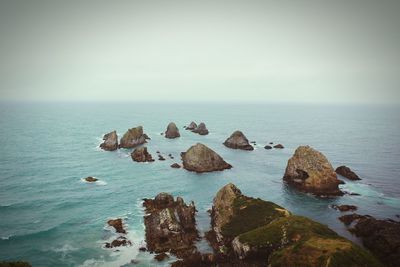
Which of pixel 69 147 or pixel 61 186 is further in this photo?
pixel 69 147

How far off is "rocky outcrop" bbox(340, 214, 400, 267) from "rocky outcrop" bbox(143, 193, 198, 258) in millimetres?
25277

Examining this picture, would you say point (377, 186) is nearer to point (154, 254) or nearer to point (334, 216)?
point (334, 216)

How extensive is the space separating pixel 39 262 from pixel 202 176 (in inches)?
1770

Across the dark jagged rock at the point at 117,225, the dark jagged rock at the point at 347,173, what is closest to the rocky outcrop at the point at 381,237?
the dark jagged rock at the point at 347,173

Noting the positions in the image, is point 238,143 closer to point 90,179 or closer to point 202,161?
point 202,161

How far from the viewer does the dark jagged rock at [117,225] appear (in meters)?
44.1

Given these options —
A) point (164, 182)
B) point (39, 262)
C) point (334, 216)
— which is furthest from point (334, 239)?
point (164, 182)

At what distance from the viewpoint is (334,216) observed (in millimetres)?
50438

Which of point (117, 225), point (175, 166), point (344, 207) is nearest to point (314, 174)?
point (344, 207)

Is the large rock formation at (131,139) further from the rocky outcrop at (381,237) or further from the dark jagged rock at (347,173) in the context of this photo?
the rocky outcrop at (381,237)

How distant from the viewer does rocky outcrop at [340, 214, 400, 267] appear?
34.8 metres

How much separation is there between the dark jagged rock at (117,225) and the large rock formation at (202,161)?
115 ft

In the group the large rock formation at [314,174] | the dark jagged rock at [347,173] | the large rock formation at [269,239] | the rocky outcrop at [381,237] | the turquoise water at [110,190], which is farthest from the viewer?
the dark jagged rock at [347,173]

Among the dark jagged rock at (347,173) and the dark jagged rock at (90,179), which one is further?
the dark jagged rock at (347,173)
